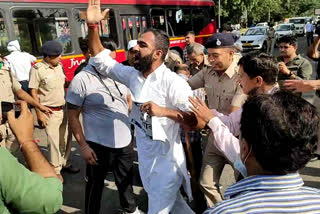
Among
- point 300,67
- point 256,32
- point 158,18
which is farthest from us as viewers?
point 256,32

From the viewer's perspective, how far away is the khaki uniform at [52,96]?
3.94 meters

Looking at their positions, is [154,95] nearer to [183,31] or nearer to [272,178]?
[272,178]

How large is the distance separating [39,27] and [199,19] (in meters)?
8.00

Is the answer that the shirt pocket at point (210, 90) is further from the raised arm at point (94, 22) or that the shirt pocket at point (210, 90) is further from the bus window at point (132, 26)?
the bus window at point (132, 26)

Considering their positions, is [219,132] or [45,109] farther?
[45,109]

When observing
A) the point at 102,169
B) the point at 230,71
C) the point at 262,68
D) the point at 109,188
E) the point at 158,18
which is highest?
the point at 158,18

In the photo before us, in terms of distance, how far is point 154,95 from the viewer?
7.73 feet

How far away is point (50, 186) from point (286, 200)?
0.89 meters

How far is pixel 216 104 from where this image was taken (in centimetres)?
289

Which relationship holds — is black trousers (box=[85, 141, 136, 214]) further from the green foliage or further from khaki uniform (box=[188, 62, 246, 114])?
the green foliage

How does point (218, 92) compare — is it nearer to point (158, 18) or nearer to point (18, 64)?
point (18, 64)

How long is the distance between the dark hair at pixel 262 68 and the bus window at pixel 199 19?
38.2 ft

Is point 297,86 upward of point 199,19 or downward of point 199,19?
downward

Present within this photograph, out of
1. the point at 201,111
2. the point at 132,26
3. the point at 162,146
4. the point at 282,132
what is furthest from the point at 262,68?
the point at 132,26
